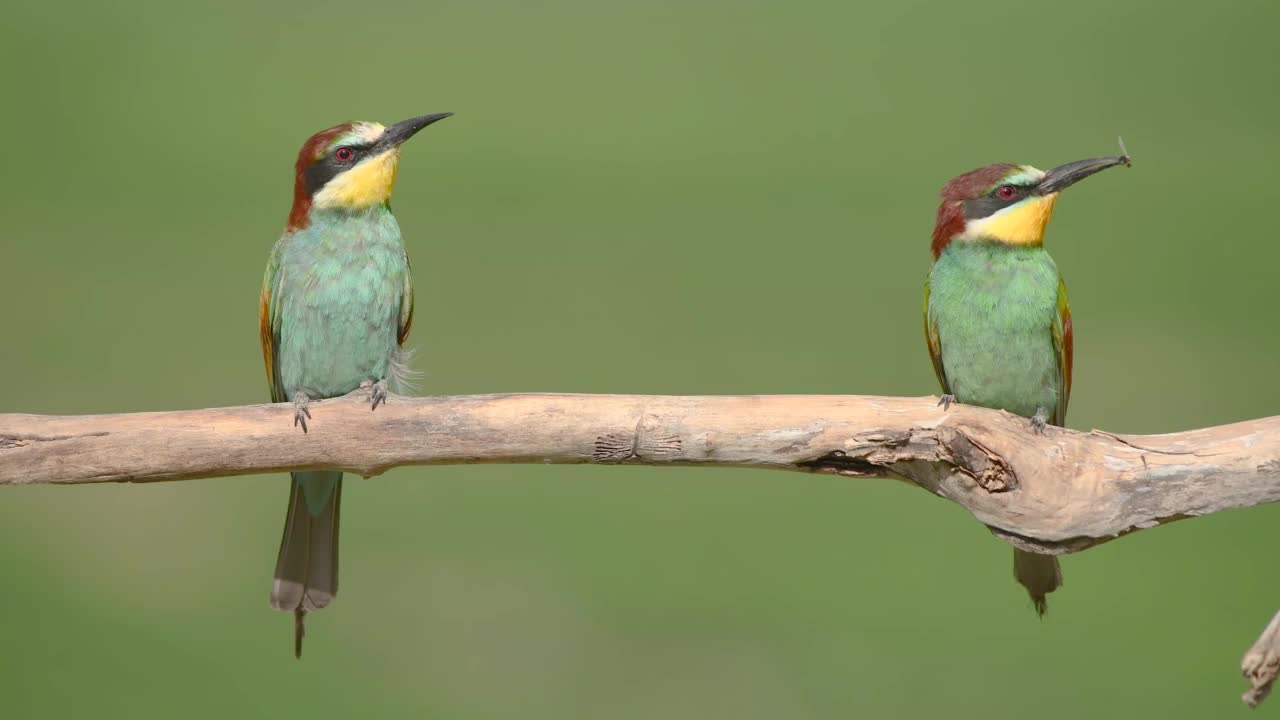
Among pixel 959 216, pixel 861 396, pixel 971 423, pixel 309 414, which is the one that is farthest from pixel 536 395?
pixel 959 216

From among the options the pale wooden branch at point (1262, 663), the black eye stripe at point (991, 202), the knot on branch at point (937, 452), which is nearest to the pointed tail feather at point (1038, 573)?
the knot on branch at point (937, 452)

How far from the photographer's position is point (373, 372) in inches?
94.2

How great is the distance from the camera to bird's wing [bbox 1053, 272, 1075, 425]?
232 centimetres

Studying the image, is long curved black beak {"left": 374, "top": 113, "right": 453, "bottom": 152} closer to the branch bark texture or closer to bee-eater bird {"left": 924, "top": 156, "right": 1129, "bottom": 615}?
the branch bark texture

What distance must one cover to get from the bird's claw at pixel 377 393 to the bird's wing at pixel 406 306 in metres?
0.20

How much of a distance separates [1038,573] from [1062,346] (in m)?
0.43

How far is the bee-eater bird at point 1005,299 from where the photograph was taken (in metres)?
2.26

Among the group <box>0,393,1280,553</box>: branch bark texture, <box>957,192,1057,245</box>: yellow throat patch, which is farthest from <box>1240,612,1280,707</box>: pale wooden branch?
<box>957,192,1057,245</box>: yellow throat patch

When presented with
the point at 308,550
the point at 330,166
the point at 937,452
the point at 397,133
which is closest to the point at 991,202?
the point at 937,452

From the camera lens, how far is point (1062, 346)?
2328 millimetres

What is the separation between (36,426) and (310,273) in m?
0.58

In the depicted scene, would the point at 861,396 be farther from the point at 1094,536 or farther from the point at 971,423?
the point at 1094,536

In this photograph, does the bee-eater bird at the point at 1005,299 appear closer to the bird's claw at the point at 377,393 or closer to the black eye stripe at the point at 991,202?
the black eye stripe at the point at 991,202

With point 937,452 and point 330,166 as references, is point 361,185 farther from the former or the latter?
point 937,452
